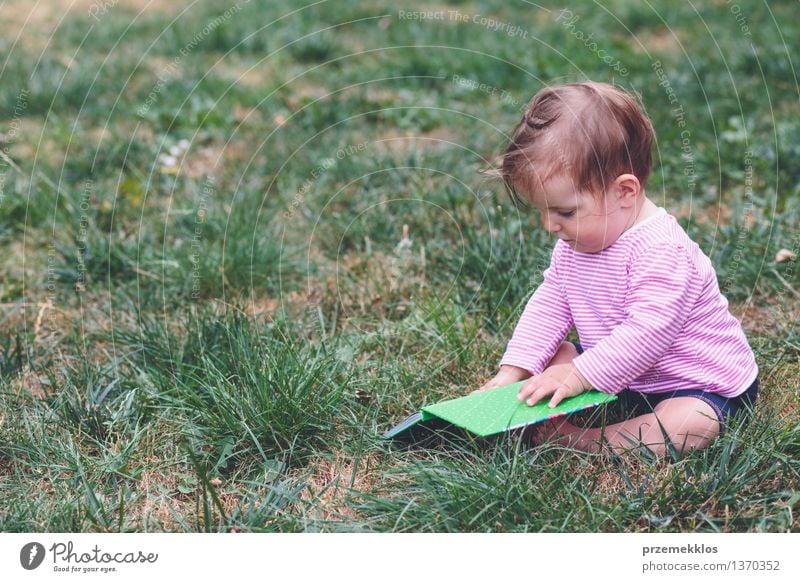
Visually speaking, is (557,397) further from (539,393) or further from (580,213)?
(580,213)

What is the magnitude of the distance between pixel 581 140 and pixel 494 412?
0.73m

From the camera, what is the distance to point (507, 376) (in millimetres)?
2523

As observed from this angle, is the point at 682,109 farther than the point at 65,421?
Yes

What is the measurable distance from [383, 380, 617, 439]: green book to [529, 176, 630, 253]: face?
41 centimetres

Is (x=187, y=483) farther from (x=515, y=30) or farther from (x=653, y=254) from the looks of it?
(x=515, y=30)

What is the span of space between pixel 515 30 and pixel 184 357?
3562 millimetres

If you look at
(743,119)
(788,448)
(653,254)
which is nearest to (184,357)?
(653,254)

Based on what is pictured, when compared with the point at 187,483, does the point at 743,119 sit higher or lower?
higher

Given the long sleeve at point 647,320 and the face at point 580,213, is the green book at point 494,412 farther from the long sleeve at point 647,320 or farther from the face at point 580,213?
the face at point 580,213

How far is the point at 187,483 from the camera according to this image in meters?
2.25

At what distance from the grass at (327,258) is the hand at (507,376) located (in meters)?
0.13
